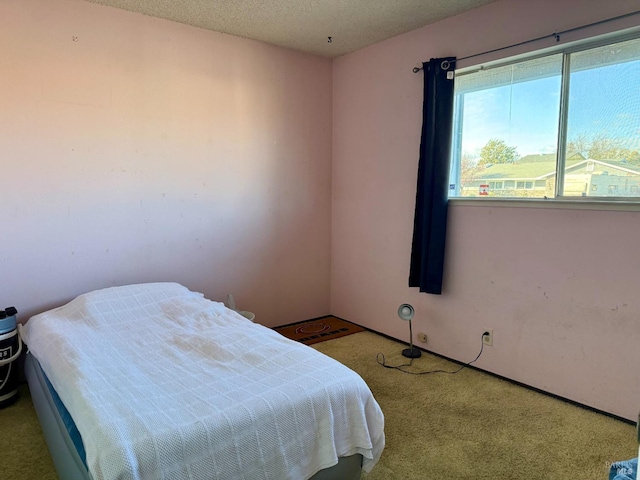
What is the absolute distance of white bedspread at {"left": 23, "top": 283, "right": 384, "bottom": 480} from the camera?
1.36 meters

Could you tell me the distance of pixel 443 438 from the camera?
215 centimetres

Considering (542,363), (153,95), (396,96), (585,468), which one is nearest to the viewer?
(585,468)

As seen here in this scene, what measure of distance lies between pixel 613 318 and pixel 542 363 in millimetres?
520

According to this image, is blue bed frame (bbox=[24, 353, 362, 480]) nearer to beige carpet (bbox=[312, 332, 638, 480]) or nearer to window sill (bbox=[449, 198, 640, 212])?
beige carpet (bbox=[312, 332, 638, 480])

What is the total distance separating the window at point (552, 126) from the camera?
226cm

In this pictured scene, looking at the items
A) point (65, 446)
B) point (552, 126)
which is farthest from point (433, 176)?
point (65, 446)

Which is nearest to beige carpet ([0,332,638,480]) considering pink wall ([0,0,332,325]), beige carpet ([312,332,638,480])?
beige carpet ([312,332,638,480])

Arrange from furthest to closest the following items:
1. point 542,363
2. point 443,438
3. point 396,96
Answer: point 396,96, point 542,363, point 443,438

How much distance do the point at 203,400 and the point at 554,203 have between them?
226cm

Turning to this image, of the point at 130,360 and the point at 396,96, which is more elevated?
the point at 396,96

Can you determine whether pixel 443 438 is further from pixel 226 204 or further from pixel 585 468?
pixel 226 204

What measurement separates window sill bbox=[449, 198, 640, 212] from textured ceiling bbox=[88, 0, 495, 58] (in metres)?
1.31

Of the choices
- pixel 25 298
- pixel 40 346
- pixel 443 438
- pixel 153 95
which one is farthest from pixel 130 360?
pixel 153 95

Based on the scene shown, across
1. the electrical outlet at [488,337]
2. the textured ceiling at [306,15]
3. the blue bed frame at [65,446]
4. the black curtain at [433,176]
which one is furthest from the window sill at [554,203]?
the blue bed frame at [65,446]
